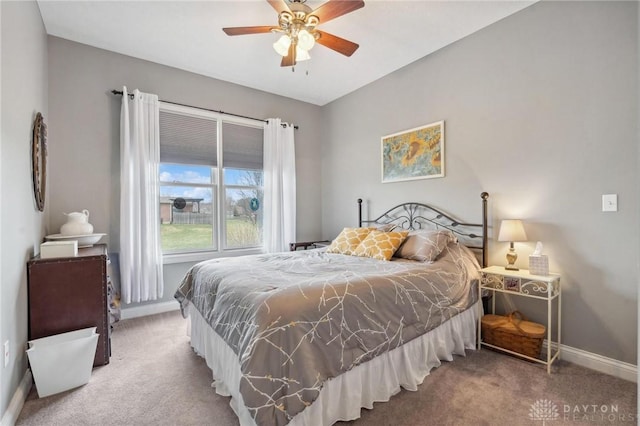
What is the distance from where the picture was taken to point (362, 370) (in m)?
1.74

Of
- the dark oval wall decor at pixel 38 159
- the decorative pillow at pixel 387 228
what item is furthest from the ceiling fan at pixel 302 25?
the decorative pillow at pixel 387 228

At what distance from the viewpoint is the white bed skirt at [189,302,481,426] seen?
1578 mm

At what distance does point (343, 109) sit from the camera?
4559mm

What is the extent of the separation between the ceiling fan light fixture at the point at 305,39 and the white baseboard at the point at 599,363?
3075 mm

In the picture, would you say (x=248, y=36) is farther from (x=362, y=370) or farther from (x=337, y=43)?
(x=362, y=370)

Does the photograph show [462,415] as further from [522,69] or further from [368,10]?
[368,10]

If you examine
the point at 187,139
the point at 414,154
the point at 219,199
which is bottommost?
the point at 219,199

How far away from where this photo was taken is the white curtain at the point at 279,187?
14.1 ft

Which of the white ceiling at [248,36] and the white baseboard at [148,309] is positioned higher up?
the white ceiling at [248,36]

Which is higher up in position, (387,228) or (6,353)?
(387,228)

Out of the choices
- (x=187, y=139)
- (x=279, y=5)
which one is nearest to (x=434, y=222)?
(x=279, y=5)

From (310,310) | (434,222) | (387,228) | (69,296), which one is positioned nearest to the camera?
(310,310)

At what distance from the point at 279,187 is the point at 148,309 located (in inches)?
89.8

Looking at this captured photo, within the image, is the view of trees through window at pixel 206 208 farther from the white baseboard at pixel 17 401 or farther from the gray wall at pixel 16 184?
the white baseboard at pixel 17 401
